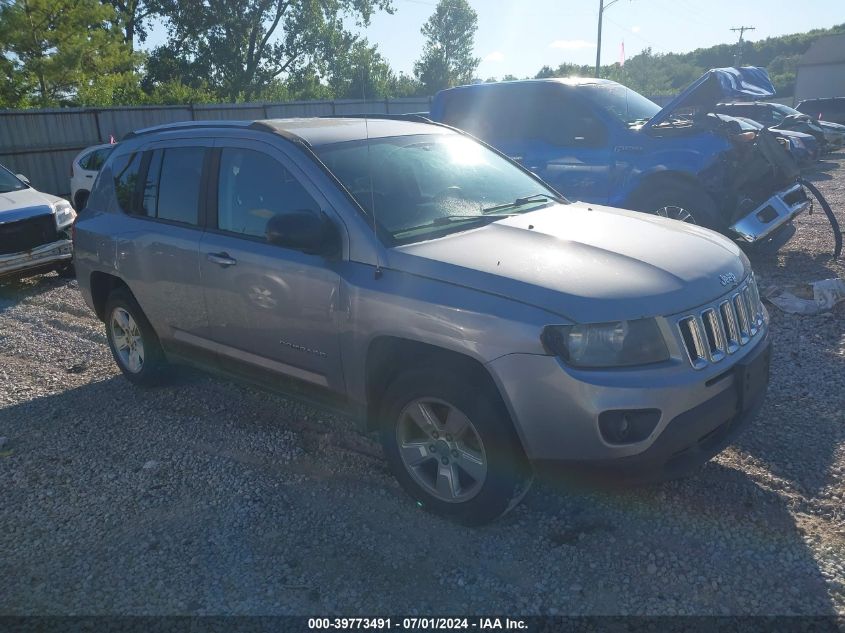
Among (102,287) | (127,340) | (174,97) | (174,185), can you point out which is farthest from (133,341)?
(174,97)

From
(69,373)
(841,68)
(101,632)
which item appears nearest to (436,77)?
(841,68)

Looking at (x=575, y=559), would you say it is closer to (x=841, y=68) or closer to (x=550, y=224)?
(x=550, y=224)

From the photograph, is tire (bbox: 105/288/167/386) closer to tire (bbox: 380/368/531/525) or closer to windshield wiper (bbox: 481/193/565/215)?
tire (bbox: 380/368/531/525)

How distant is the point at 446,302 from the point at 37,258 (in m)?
7.26

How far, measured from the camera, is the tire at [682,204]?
7477 mm

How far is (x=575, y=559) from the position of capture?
3.24 m

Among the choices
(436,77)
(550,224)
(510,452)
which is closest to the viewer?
(510,452)

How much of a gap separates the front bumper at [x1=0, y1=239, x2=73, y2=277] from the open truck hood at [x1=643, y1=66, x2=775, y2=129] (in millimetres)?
6851

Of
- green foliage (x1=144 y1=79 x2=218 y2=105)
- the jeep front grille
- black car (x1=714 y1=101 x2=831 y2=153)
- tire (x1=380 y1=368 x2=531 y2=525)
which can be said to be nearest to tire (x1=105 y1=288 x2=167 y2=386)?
tire (x1=380 y1=368 x2=531 y2=525)

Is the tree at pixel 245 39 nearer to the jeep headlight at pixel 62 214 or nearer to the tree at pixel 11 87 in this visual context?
the tree at pixel 11 87

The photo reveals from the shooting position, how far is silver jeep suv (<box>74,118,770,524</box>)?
3.01 m

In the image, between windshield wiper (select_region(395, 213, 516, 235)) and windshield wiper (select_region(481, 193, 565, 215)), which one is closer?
windshield wiper (select_region(395, 213, 516, 235))

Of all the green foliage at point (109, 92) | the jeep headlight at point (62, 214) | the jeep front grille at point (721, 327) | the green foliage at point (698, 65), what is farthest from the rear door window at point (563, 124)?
the green foliage at point (698, 65)

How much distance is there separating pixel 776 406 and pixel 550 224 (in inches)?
79.8
